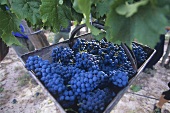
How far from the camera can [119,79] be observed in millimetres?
981

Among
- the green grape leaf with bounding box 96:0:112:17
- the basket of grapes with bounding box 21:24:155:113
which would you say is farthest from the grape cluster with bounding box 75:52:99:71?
the green grape leaf with bounding box 96:0:112:17

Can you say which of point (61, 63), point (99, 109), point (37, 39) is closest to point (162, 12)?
point (99, 109)

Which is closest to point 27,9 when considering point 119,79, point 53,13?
point 53,13

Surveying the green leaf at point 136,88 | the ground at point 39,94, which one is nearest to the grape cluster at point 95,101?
the ground at point 39,94

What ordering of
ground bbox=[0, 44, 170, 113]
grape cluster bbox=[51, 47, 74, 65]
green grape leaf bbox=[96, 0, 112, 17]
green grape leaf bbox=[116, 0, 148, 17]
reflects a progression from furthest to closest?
1. ground bbox=[0, 44, 170, 113]
2. grape cluster bbox=[51, 47, 74, 65]
3. green grape leaf bbox=[96, 0, 112, 17]
4. green grape leaf bbox=[116, 0, 148, 17]

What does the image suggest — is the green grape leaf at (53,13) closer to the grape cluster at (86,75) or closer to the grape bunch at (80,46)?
the grape cluster at (86,75)

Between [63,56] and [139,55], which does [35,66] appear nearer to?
[63,56]

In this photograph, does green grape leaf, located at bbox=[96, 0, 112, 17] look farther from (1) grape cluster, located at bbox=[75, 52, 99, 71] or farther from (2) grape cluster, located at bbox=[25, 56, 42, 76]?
(2) grape cluster, located at bbox=[25, 56, 42, 76]

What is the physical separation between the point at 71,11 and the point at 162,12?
472 mm

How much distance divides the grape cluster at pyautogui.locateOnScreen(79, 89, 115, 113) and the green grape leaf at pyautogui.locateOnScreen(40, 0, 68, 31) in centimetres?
41

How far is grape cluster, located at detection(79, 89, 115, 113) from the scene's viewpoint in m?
0.96

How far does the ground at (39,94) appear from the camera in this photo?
8.14 feet

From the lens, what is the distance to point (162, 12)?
1.17ft

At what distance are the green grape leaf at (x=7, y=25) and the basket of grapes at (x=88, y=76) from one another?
335 mm
